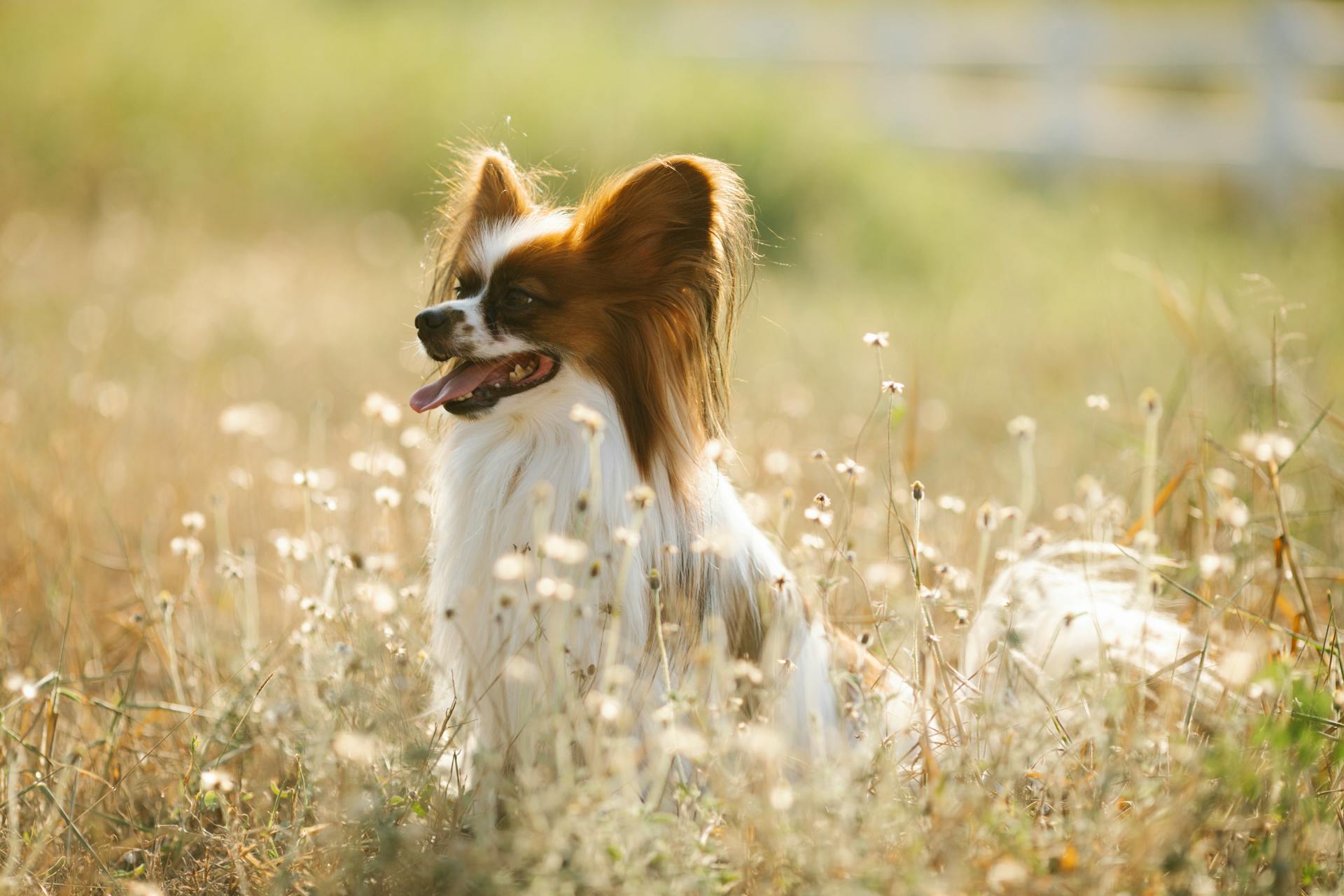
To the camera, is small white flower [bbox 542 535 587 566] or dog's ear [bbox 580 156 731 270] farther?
dog's ear [bbox 580 156 731 270]

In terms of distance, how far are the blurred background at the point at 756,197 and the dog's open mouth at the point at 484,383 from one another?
759 mm

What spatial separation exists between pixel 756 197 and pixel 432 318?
326 inches

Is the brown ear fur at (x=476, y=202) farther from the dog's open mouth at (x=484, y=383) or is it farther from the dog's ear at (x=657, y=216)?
the dog's open mouth at (x=484, y=383)

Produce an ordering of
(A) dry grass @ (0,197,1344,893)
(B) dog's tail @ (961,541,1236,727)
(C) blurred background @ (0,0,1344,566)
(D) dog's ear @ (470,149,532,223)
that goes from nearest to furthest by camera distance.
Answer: (A) dry grass @ (0,197,1344,893) → (B) dog's tail @ (961,541,1236,727) → (D) dog's ear @ (470,149,532,223) → (C) blurred background @ (0,0,1344,566)

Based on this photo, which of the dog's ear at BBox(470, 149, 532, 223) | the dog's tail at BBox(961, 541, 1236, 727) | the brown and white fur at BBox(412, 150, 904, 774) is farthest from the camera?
the dog's ear at BBox(470, 149, 532, 223)

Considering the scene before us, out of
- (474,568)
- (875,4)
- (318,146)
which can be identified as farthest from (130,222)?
(875,4)

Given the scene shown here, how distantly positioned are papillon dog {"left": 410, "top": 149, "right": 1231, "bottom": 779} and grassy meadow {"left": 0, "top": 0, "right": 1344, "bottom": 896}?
0.18 m

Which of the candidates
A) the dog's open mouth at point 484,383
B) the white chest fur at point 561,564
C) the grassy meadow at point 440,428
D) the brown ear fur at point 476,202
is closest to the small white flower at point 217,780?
the grassy meadow at point 440,428

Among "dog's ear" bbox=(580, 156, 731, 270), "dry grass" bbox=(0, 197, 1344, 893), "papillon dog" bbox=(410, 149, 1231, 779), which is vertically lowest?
"dry grass" bbox=(0, 197, 1344, 893)

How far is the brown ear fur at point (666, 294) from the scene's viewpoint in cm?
282

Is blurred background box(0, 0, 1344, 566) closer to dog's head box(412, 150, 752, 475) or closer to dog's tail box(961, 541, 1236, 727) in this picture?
dog's head box(412, 150, 752, 475)

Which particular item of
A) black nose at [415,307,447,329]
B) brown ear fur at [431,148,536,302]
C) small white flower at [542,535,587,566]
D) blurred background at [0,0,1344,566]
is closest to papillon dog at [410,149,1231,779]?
black nose at [415,307,447,329]

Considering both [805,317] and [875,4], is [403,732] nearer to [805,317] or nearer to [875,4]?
[805,317]

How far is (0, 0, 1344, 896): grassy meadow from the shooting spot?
213cm
